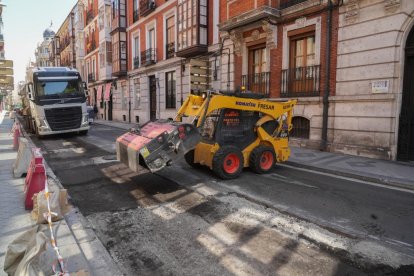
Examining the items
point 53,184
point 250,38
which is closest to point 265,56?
point 250,38

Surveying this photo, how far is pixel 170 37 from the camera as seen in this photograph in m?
21.9

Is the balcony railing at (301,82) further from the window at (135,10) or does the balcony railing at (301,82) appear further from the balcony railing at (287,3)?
the window at (135,10)

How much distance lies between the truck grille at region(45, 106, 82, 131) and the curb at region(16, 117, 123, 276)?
1120 centimetres

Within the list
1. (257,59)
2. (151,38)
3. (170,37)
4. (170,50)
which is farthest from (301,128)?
(151,38)

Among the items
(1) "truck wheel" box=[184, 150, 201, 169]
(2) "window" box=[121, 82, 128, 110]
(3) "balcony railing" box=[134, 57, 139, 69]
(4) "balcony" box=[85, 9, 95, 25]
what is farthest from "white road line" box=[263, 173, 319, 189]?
(4) "balcony" box=[85, 9, 95, 25]

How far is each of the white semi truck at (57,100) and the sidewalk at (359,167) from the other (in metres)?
11.0

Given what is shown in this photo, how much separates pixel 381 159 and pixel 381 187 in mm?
3415

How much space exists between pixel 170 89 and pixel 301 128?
11.8 metres

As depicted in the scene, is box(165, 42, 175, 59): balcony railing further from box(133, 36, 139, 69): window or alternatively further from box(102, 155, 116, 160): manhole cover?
box(102, 155, 116, 160): manhole cover

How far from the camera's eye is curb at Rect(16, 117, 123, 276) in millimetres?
3240

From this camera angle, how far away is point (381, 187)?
6852 millimetres

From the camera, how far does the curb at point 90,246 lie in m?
3.24

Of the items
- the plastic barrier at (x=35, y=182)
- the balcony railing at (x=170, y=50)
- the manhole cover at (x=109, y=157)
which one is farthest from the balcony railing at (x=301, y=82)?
the balcony railing at (x=170, y=50)

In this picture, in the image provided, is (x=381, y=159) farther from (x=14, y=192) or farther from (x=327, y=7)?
(x=14, y=192)
